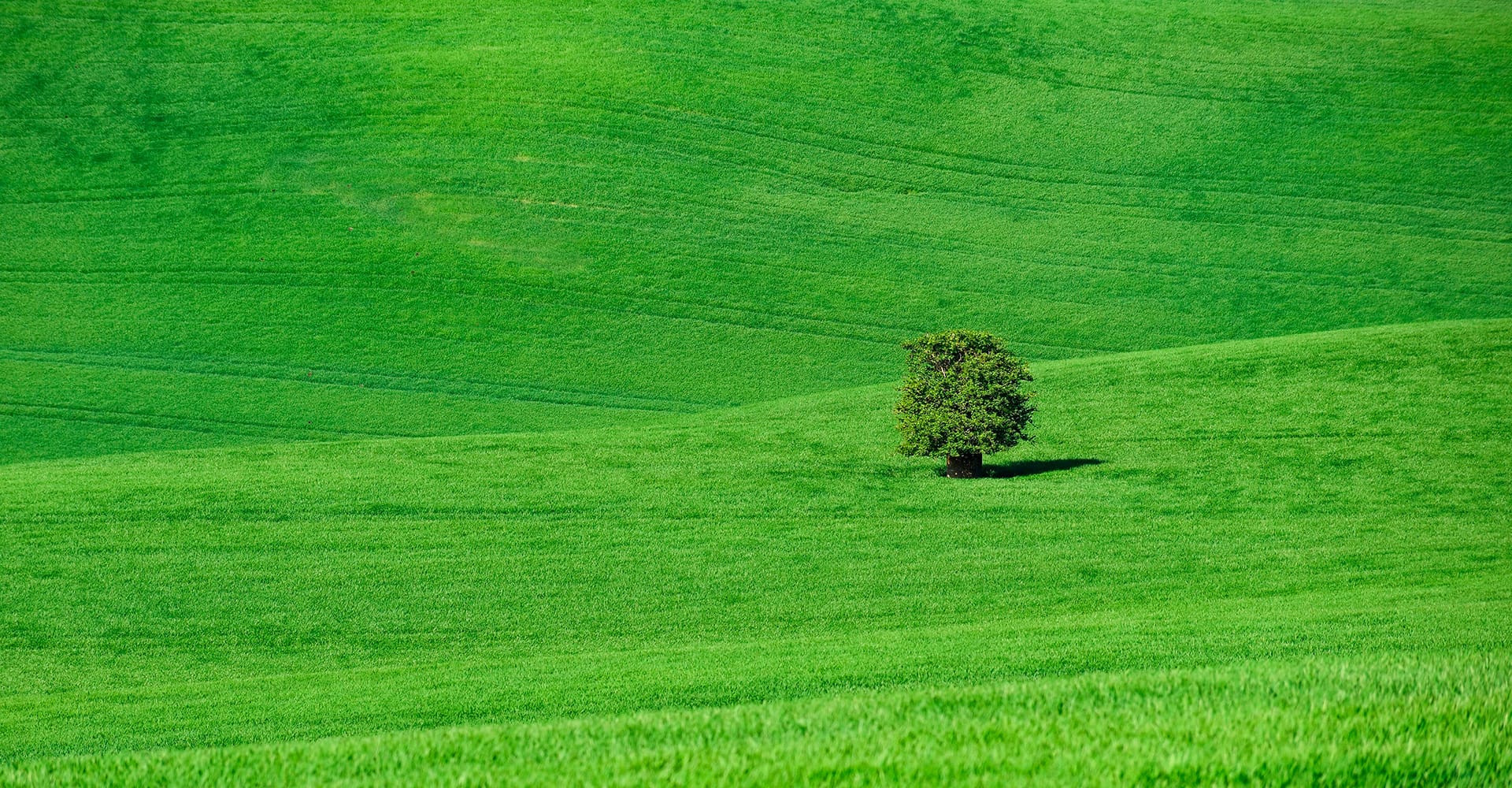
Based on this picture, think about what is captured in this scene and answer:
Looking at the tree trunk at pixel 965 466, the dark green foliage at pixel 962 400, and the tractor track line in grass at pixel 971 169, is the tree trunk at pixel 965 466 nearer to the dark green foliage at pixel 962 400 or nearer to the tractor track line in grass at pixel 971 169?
the dark green foliage at pixel 962 400

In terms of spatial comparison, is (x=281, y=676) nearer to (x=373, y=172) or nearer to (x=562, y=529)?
(x=562, y=529)

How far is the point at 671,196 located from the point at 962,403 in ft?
68.9

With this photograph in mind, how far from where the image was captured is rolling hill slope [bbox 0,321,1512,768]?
12.5 metres

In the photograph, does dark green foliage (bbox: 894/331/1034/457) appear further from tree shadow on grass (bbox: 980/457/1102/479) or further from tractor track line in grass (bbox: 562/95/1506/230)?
tractor track line in grass (bbox: 562/95/1506/230)

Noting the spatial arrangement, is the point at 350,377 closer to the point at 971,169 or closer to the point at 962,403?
the point at 962,403

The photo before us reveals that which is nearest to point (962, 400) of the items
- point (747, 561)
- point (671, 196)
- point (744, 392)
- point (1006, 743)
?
point (747, 561)

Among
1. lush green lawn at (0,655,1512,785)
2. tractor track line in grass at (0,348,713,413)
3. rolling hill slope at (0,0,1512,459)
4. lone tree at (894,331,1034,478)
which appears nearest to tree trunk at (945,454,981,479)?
lone tree at (894,331,1034,478)

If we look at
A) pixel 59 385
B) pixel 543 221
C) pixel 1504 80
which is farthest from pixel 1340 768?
pixel 1504 80

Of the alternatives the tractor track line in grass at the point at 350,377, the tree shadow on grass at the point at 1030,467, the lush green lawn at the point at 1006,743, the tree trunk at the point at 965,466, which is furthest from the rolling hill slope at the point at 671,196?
the lush green lawn at the point at 1006,743

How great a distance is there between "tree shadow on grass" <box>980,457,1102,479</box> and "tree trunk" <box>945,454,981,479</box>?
0.18 metres

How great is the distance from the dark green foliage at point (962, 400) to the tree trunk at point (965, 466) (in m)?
0.12

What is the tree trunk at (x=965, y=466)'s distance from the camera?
2447 centimetres

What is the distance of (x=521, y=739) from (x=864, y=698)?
2.09 metres

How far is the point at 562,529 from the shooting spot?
20266 millimetres
